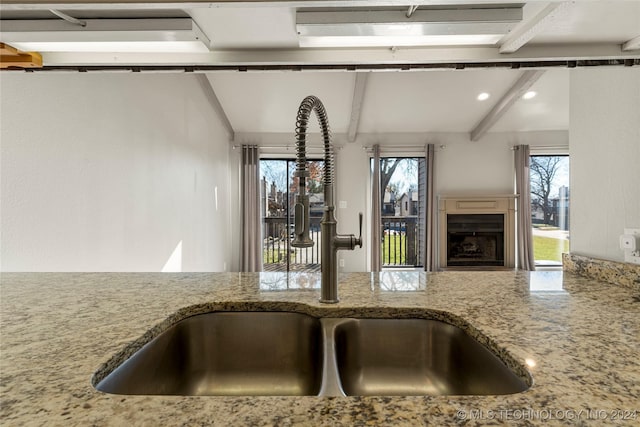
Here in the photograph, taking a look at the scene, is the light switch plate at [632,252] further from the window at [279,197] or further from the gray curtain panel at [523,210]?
the gray curtain panel at [523,210]

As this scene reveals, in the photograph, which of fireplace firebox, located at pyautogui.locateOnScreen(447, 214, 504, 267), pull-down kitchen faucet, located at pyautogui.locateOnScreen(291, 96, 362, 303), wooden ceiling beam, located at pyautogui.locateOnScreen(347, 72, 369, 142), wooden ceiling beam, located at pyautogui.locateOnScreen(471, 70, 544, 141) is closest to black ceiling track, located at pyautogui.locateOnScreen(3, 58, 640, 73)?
pull-down kitchen faucet, located at pyautogui.locateOnScreen(291, 96, 362, 303)

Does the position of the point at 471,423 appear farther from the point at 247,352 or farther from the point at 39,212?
the point at 39,212

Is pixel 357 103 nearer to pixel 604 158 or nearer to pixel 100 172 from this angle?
pixel 100 172

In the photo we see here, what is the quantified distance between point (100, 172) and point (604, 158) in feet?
9.42

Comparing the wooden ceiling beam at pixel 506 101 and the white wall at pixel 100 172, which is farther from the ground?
the wooden ceiling beam at pixel 506 101

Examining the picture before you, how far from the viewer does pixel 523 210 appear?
18.5ft

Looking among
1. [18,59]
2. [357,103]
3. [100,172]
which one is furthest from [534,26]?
[357,103]

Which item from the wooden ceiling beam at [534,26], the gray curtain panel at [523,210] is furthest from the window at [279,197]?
the wooden ceiling beam at [534,26]

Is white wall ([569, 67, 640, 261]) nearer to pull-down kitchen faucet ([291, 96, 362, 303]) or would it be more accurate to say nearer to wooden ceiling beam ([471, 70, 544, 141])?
pull-down kitchen faucet ([291, 96, 362, 303])

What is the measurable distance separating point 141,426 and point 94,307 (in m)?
0.58

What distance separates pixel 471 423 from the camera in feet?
1.24

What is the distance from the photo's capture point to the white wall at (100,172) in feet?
5.52

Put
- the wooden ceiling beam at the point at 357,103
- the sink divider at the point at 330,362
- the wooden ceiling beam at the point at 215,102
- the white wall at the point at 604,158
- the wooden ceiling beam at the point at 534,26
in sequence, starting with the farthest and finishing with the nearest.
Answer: the wooden ceiling beam at the point at 215,102 < the wooden ceiling beam at the point at 357,103 < the white wall at the point at 604,158 < the wooden ceiling beam at the point at 534,26 < the sink divider at the point at 330,362

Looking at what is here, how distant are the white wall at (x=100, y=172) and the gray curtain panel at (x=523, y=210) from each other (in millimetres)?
5248
